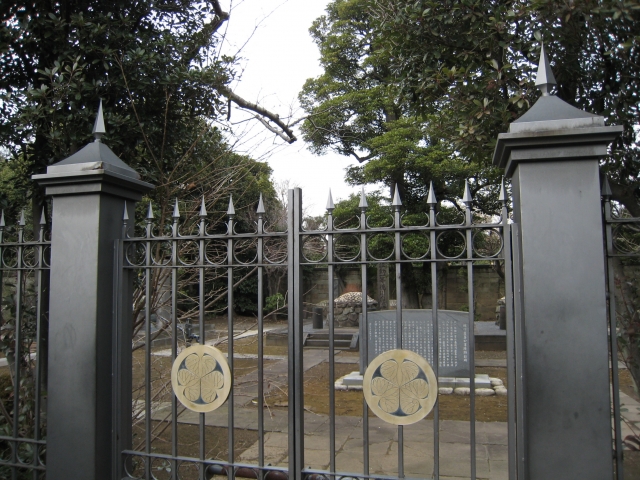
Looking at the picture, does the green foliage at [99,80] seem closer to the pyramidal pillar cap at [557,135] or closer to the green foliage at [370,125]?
the pyramidal pillar cap at [557,135]

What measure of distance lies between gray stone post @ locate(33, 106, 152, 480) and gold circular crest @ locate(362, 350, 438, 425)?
1678 mm

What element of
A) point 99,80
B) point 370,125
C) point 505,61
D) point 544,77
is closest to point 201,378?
point 544,77

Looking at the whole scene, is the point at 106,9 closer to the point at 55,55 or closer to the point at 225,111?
the point at 55,55

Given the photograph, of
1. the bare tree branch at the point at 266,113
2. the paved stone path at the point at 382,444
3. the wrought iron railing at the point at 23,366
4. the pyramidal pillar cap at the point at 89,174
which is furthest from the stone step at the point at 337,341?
the pyramidal pillar cap at the point at 89,174

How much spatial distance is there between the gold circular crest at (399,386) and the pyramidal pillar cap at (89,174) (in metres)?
2.02

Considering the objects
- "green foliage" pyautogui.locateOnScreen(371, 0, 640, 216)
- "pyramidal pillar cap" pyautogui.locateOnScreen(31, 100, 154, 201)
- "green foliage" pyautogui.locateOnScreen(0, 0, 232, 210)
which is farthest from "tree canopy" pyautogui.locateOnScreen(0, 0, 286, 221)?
"green foliage" pyautogui.locateOnScreen(371, 0, 640, 216)

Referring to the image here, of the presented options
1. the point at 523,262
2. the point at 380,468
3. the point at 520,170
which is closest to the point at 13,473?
the point at 380,468

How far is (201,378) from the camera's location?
3.03m

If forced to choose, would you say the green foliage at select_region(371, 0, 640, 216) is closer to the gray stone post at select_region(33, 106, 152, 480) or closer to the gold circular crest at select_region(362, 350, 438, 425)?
the gold circular crest at select_region(362, 350, 438, 425)

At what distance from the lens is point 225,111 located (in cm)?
552

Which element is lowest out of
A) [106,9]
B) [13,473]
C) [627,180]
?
[13,473]

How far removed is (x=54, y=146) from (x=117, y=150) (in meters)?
0.52

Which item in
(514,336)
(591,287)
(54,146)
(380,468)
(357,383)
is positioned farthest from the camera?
(357,383)

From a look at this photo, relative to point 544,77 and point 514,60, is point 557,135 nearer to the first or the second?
point 544,77
